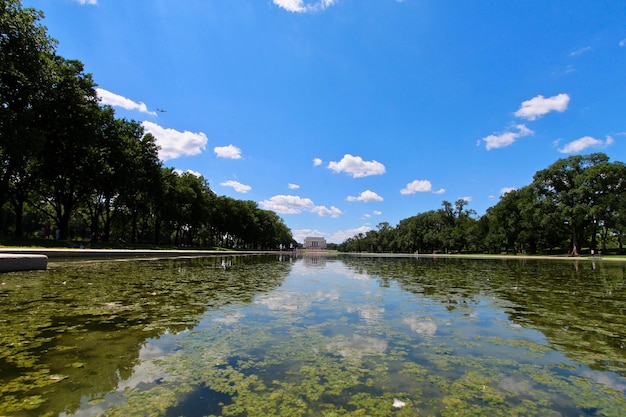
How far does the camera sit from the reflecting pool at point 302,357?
3.86 m

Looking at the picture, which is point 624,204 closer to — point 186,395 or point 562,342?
point 562,342

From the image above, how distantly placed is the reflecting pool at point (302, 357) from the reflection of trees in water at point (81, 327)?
0.11ft

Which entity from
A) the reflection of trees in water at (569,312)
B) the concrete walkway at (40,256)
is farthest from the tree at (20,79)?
the reflection of trees in water at (569,312)

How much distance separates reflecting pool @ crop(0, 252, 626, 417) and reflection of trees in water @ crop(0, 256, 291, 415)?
0.11 feet

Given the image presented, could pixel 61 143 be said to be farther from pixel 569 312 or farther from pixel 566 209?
pixel 566 209

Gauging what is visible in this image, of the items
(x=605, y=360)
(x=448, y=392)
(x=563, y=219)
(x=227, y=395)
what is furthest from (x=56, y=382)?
(x=563, y=219)

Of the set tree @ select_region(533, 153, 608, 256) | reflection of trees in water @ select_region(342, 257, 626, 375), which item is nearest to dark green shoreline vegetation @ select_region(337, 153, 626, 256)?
tree @ select_region(533, 153, 608, 256)

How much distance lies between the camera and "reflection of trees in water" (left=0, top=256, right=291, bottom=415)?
13.9 ft

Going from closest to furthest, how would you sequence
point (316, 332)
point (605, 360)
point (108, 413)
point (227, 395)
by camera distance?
point (108, 413) < point (227, 395) < point (605, 360) < point (316, 332)

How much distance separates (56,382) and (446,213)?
11504cm

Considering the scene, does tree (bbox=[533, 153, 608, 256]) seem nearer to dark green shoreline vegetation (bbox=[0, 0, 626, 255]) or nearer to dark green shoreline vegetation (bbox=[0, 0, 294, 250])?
dark green shoreline vegetation (bbox=[0, 0, 626, 255])

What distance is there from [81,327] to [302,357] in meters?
4.73

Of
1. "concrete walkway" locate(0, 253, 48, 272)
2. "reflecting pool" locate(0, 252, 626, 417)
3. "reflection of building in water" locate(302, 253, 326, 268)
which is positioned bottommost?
"reflection of building in water" locate(302, 253, 326, 268)

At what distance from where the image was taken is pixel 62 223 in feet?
133
